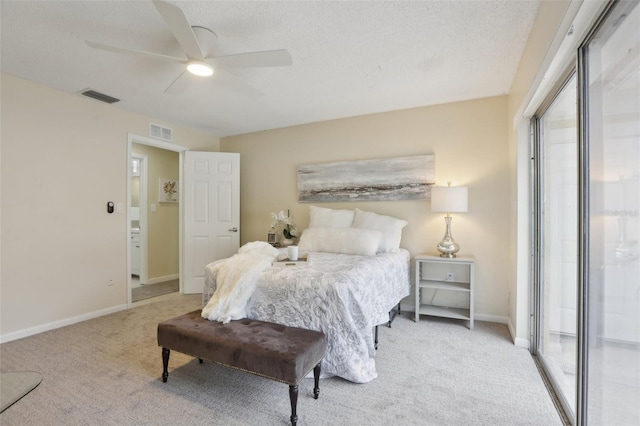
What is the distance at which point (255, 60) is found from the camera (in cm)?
200

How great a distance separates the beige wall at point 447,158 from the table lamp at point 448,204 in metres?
0.25

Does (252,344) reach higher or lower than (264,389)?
higher

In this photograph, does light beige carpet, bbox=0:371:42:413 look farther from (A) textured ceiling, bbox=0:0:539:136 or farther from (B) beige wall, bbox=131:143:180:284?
(B) beige wall, bbox=131:143:180:284

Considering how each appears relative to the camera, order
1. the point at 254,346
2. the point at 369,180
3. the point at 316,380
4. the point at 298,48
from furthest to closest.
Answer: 1. the point at 369,180
2. the point at 298,48
3. the point at 316,380
4. the point at 254,346

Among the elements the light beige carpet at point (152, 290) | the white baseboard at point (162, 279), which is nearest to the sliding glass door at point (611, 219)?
the light beige carpet at point (152, 290)

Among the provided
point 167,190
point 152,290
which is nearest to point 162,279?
point 152,290

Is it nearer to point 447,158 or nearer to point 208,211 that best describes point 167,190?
point 208,211

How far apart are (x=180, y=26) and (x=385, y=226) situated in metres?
2.57

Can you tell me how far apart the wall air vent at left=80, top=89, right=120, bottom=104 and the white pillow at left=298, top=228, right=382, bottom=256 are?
2663 mm

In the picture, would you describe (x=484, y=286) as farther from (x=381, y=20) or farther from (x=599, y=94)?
(x=381, y=20)

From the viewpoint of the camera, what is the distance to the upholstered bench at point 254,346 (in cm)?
155

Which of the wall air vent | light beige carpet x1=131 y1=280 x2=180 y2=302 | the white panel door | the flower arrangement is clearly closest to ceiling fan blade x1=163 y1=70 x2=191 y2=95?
the wall air vent

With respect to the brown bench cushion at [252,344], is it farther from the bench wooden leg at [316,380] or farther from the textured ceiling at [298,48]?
the textured ceiling at [298,48]

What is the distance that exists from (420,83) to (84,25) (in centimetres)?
274
